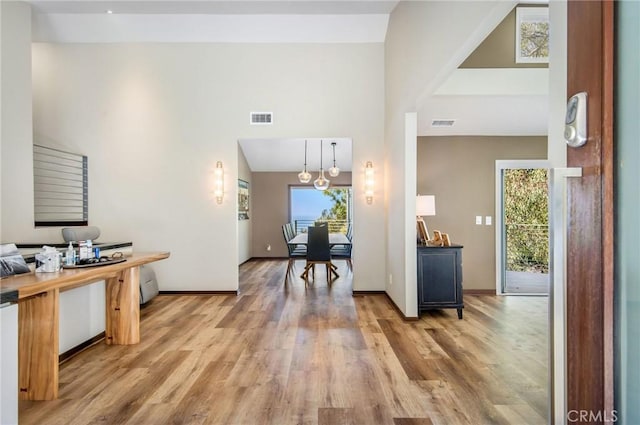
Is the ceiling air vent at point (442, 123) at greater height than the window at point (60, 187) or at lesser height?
greater

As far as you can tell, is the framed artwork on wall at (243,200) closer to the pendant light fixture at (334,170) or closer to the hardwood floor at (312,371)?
the pendant light fixture at (334,170)

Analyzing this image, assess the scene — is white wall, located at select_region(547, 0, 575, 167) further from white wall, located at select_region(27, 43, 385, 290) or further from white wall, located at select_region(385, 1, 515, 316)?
white wall, located at select_region(27, 43, 385, 290)

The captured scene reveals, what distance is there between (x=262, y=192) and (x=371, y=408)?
7382 mm

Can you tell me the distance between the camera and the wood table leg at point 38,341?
7.07 feet

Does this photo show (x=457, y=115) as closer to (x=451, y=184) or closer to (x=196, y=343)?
(x=451, y=184)

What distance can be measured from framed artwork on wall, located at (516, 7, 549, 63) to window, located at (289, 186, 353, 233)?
556cm

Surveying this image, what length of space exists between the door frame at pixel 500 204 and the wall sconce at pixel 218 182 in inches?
153

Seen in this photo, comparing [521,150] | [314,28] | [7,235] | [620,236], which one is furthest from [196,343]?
[521,150]

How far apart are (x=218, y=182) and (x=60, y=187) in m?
2.24

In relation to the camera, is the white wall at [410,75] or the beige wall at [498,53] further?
the beige wall at [498,53]

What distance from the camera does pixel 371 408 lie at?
200 cm

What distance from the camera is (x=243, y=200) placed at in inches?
316

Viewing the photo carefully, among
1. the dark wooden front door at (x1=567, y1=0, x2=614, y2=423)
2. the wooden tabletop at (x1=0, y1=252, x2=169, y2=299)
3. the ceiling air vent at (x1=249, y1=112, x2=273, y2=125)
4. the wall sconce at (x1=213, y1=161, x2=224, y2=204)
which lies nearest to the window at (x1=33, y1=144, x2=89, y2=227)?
the wall sconce at (x1=213, y1=161, x2=224, y2=204)

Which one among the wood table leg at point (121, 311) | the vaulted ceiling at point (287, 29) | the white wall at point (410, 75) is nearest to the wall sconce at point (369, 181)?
the white wall at point (410, 75)
